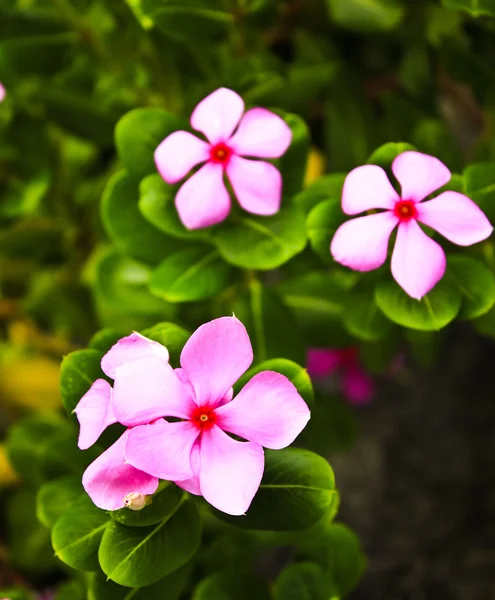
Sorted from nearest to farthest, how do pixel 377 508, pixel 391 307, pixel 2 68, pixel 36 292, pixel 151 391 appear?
pixel 151 391, pixel 391 307, pixel 2 68, pixel 36 292, pixel 377 508

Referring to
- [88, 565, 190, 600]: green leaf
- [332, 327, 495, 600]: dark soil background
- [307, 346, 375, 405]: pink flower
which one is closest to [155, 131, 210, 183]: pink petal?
[88, 565, 190, 600]: green leaf

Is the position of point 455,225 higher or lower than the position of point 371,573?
higher

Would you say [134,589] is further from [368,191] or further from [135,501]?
[368,191]

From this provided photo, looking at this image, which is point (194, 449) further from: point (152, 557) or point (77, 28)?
point (77, 28)

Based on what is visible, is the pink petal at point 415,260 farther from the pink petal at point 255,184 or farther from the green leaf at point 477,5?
the green leaf at point 477,5

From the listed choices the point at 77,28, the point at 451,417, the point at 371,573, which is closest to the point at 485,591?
the point at 371,573

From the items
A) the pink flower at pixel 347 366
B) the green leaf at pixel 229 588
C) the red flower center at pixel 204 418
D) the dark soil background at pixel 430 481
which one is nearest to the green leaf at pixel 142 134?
the red flower center at pixel 204 418

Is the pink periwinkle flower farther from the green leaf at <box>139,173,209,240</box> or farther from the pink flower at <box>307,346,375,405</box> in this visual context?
the pink flower at <box>307,346,375,405</box>

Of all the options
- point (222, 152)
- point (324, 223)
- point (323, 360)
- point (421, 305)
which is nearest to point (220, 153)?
point (222, 152)
